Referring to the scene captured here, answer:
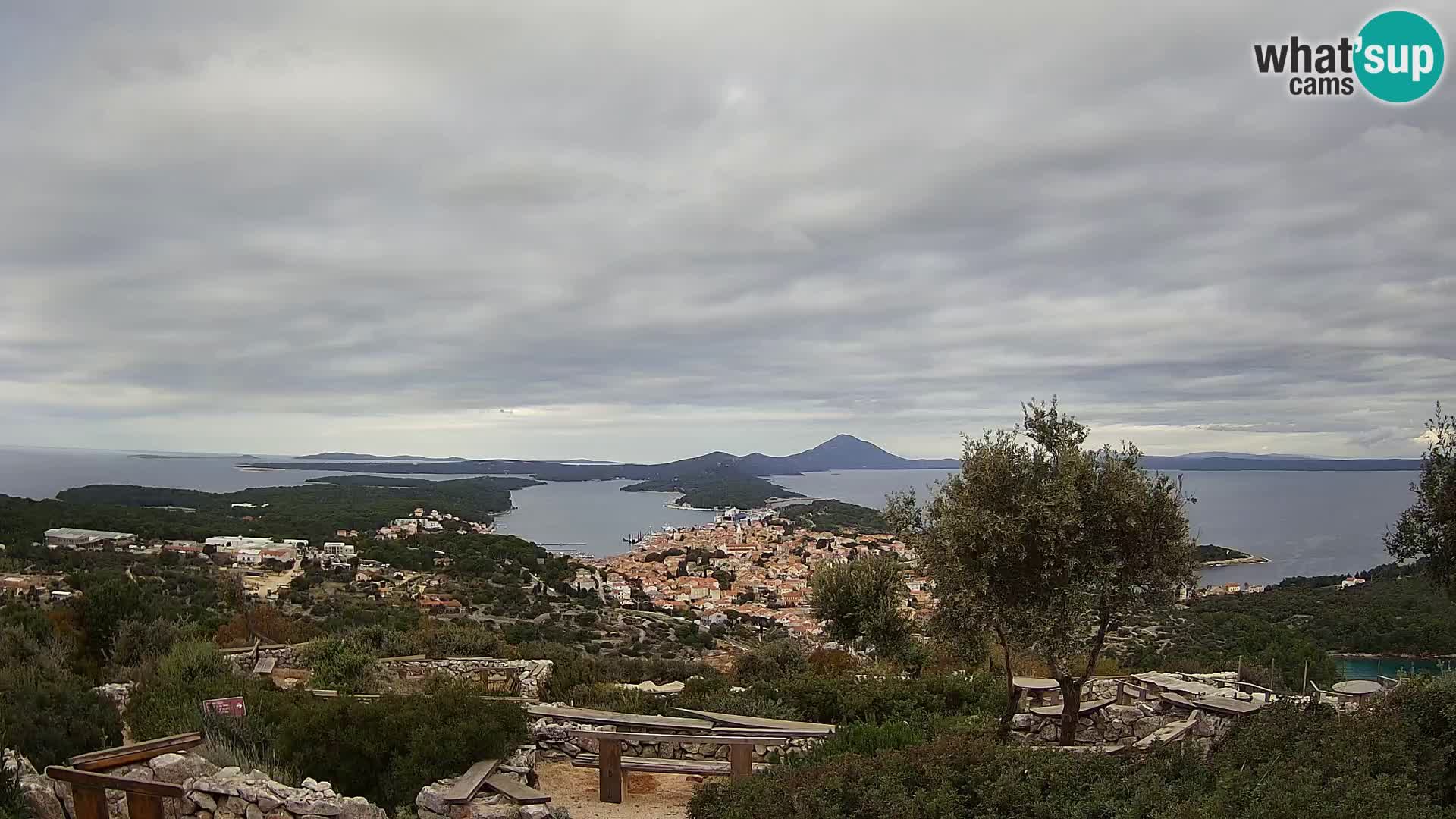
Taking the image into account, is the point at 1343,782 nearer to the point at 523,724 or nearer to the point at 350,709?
the point at 523,724

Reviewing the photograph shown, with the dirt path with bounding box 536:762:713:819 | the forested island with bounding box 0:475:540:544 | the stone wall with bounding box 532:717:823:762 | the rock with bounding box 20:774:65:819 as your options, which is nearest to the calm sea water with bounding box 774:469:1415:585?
the stone wall with bounding box 532:717:823:762

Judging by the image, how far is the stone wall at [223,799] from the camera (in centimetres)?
554

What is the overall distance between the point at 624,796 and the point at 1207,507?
115 metres

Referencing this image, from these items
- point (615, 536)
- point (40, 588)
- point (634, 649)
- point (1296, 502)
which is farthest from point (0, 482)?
point (1296, 502)

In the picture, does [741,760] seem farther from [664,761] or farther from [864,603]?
[864,603]

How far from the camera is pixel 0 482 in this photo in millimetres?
115062

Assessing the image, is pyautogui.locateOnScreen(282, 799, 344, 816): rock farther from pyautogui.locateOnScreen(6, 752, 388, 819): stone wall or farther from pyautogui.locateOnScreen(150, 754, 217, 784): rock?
pyautogui.locateOnScreen(150, 754, 217, 784): rock

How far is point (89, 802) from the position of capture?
18.4 ft

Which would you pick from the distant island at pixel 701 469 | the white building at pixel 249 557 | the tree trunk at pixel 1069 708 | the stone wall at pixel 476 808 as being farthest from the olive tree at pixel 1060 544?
the distant island at pixel 701 469

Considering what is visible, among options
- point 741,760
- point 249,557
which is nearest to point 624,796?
point 741,760

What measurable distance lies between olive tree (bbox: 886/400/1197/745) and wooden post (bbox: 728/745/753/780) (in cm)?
219

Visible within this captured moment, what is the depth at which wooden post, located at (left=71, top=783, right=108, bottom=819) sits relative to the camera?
557cm

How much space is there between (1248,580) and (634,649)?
46153mm

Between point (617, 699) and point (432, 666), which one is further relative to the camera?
point (432, 666)
